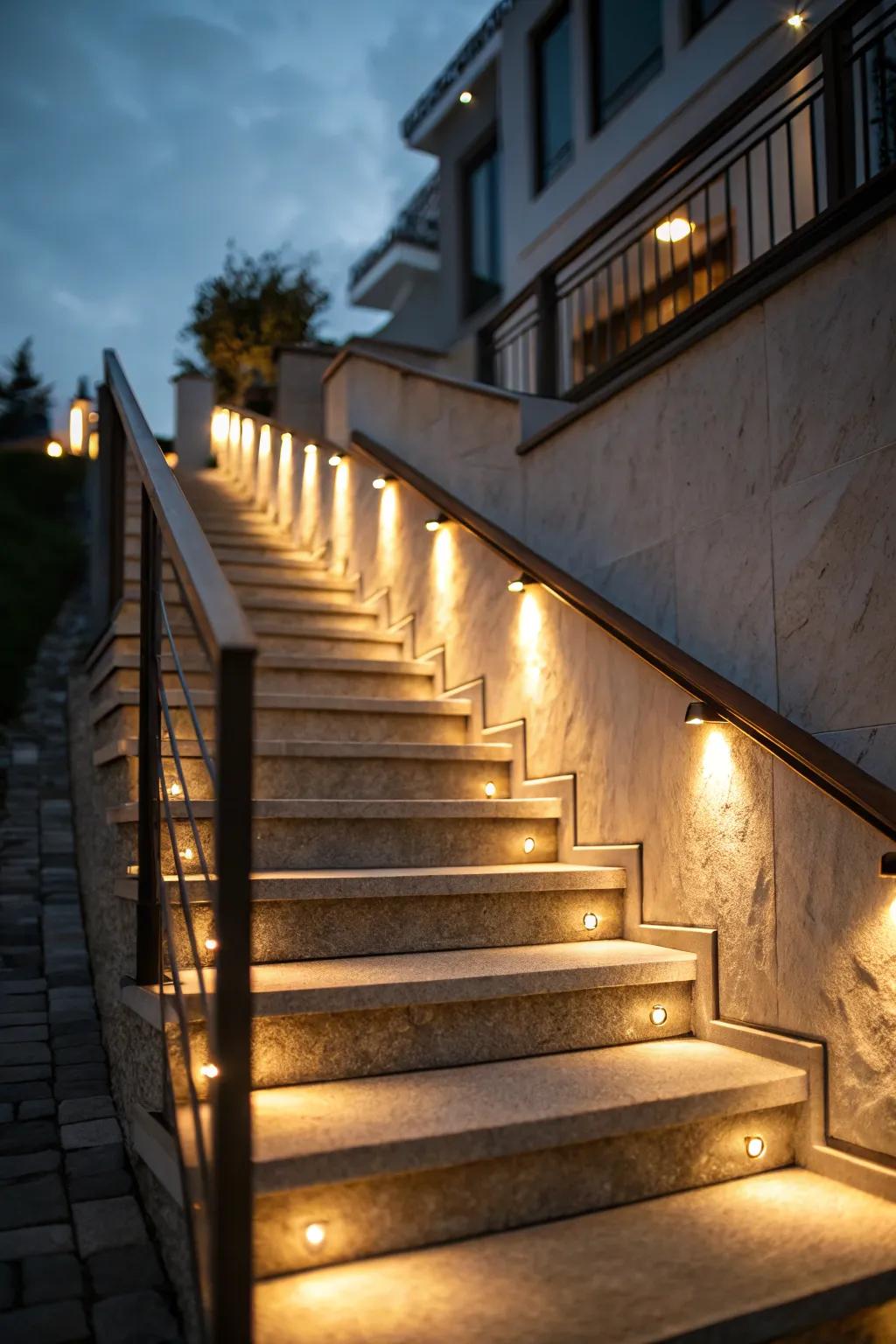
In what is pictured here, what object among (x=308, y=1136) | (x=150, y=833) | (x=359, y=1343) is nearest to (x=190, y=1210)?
(x=308, y=1136)

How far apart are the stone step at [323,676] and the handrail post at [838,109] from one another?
2.40 meters

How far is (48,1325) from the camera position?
6.02 feet

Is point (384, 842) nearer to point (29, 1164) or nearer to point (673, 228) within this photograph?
point (29, 1164)

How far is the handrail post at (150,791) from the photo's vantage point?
8.07ft

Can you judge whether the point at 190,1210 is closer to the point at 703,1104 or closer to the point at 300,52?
the point at 703,1104

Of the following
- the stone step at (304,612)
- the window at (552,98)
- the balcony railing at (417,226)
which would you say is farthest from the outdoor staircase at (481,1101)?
the balcony railing at (417,226)

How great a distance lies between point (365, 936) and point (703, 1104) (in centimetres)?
96

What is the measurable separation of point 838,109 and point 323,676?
8.96 ft

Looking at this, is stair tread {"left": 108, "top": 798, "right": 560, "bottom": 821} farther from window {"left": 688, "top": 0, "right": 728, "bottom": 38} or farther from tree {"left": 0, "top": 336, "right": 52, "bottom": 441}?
tree {"left": 0, "top": 336, "right": 52, "bottom": 441}

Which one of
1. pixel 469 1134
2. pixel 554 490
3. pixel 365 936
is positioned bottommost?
pixel 469 1134

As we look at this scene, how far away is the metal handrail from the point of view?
2158 mm

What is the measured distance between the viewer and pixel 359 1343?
153 cm

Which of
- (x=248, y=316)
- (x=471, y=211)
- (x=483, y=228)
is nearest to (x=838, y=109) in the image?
(x=483, y=228)

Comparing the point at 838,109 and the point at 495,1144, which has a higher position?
the point at 838,109
